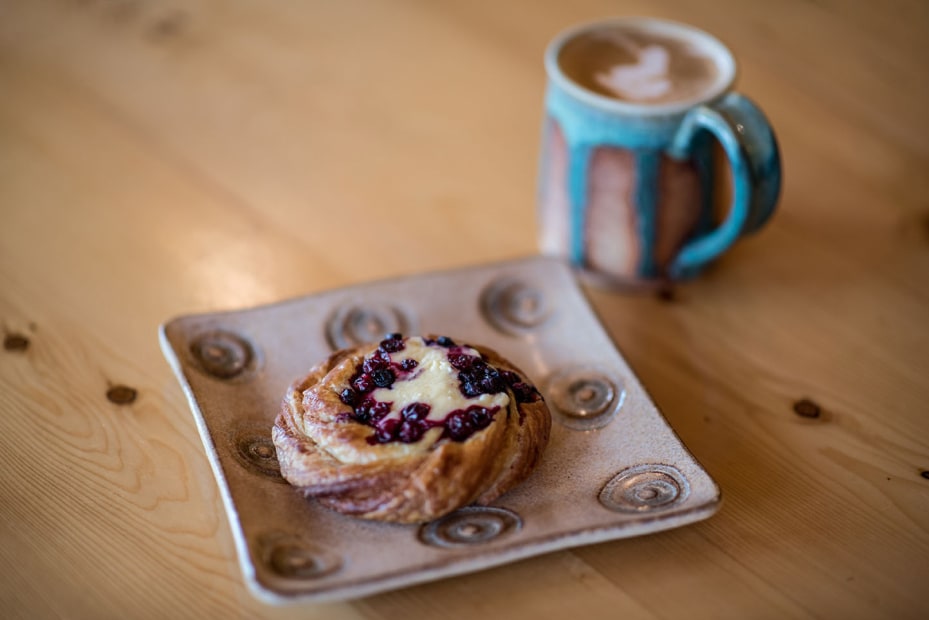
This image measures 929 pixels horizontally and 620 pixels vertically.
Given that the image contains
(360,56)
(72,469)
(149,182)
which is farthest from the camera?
(360,56)

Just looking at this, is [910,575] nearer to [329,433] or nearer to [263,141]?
[329,433]

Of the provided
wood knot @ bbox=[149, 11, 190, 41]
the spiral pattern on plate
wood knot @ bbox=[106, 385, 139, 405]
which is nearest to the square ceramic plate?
the spiral pattern on plate

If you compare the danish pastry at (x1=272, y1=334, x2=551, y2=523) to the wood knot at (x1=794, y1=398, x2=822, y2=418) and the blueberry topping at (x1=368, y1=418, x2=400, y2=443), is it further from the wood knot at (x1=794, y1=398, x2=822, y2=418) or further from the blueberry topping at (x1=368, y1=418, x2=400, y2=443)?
the wood knot at (x1=794, y1=398, x2=822, y2=418)

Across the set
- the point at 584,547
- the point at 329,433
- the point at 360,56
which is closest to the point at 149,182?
the point at 360,56

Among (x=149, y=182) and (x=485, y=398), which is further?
(x=149, y=182)

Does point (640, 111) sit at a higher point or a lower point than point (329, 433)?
higher

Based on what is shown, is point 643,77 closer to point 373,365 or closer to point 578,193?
point 578,193
